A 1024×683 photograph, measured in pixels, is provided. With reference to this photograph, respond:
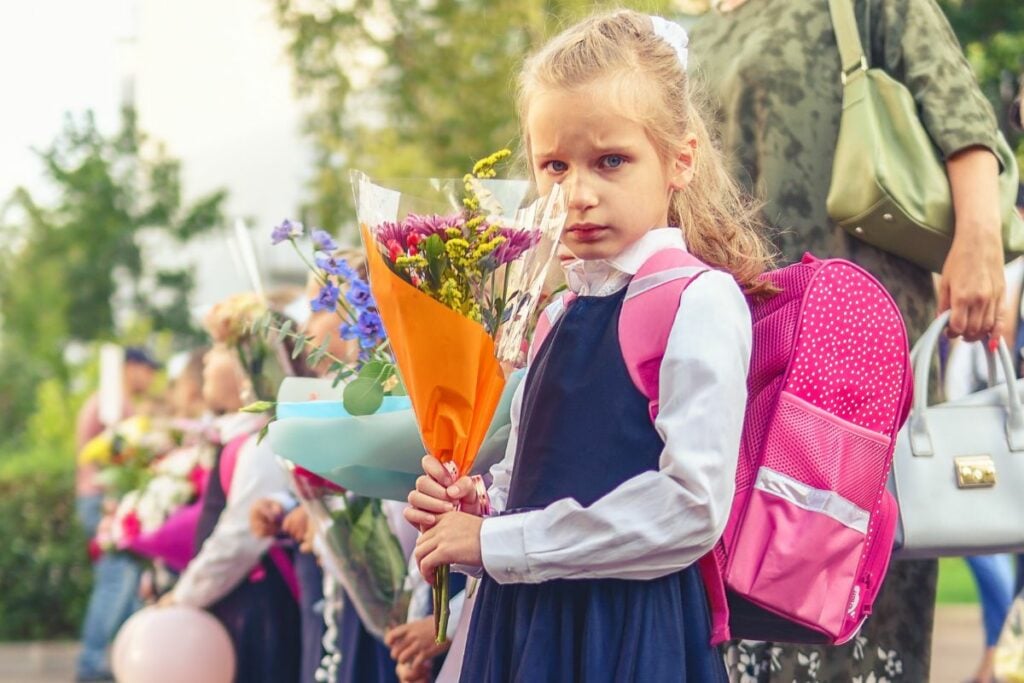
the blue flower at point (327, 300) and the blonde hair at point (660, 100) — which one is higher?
the blonde hair at point (660, 100)

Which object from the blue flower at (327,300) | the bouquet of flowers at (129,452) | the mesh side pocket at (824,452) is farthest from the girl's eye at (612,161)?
the bouquet of flowers at (129,452)

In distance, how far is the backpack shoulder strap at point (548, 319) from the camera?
2.70 metres

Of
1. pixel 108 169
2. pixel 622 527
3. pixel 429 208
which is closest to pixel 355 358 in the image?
pixel 429 208

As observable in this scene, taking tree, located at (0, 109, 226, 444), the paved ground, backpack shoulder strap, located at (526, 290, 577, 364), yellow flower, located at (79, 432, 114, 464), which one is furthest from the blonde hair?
tree, located at (0, 109, 226, 444)

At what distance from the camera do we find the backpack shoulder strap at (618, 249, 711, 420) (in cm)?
246

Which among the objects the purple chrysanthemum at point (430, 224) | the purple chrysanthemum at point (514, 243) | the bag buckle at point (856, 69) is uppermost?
the bag buckle at point (856, 69)

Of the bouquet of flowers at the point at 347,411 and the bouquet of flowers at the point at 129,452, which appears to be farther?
the bouquet of flowers at the point at 129,452

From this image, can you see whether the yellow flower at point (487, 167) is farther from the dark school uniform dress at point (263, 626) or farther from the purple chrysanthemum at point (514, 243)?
the dark school uniform dress at point (263, 626)

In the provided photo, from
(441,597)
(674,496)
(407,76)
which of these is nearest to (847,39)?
(674,496)

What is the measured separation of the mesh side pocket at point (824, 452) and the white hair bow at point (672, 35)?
2.17ft

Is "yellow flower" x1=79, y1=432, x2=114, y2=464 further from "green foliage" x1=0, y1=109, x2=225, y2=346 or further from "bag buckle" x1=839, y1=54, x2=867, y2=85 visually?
"green foliage" x1=0, y1=109, x2=225, y2=346

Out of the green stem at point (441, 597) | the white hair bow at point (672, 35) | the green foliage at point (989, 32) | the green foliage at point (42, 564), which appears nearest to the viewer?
the green stem at point (441, 597)

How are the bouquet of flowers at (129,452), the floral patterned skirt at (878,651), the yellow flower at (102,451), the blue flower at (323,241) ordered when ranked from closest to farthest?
the floral patterned skirt at (878,651) → the blue flower at (323,241) → the bouquet of flowers at (129,452) → the yellow flower at (102,451)

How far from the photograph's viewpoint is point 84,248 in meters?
20.0
